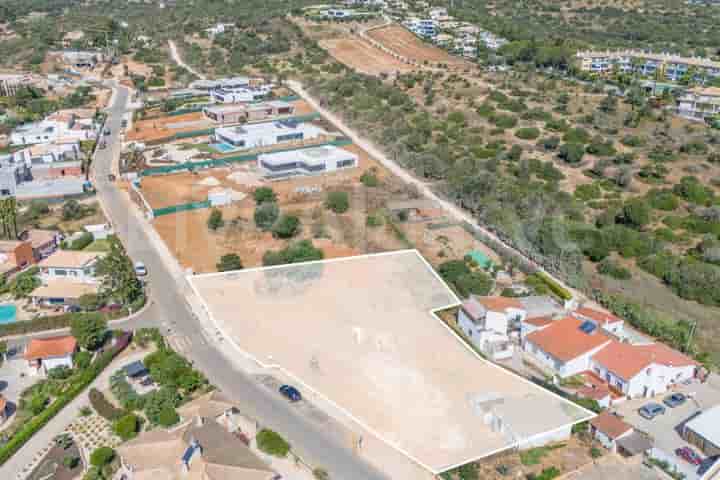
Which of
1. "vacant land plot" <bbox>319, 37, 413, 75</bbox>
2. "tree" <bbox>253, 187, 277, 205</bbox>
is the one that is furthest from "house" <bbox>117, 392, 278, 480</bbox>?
"vacant land plot" <bbox>319, 37, 413, 75</bbox>

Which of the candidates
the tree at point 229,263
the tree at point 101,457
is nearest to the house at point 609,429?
the tree at point 101,457

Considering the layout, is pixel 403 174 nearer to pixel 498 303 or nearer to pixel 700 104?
pixel 498 303

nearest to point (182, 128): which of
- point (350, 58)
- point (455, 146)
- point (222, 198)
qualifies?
point (222, 198)

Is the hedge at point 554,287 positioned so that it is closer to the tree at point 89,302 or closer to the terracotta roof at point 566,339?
the terracotta roof at point 566,339

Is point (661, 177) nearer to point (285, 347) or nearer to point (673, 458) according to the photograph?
point (673, 458)

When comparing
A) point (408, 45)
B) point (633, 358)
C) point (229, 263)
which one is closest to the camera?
point (633, 358)

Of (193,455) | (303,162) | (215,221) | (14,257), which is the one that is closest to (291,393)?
(193,455)
